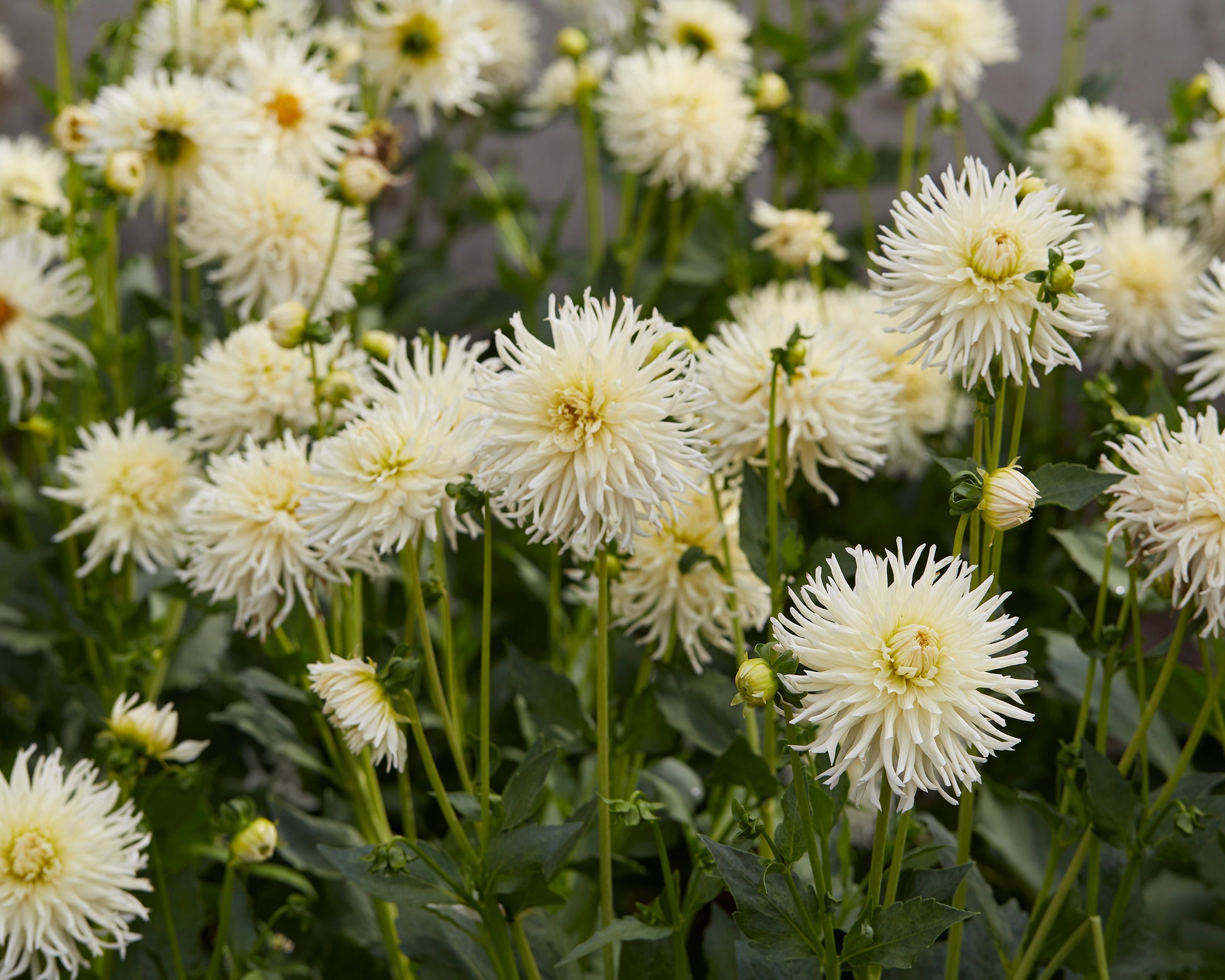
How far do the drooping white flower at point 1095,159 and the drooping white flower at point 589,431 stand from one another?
0.85 metres

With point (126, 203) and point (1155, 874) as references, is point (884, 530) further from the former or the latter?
point (126, 203)

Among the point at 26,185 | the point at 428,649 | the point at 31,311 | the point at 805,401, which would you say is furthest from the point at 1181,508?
the point at 26,185

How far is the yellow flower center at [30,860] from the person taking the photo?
0.69m

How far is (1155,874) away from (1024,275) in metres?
0.79

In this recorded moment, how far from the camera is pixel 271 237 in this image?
98cm

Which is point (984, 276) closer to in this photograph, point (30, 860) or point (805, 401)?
point (805, 401)

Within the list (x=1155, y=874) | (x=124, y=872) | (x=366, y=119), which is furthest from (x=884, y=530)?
(x=124, y=872)

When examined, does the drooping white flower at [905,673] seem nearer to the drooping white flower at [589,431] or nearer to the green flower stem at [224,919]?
the drooping white flower at [589,431]

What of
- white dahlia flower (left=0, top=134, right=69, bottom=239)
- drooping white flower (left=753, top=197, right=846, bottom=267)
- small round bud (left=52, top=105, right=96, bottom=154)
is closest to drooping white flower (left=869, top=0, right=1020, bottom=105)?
drooping white flower (left=753, top=197, right=846, bottom=267)

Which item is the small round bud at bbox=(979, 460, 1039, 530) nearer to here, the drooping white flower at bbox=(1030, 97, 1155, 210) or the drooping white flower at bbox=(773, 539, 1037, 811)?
the drooping white flower at bbox=(773, 539, 1037, 811)

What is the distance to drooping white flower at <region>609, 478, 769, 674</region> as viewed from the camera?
0.81 metres

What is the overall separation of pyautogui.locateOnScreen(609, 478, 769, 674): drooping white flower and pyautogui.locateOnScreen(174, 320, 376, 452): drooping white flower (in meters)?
0.27

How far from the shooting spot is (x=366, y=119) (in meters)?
1.21

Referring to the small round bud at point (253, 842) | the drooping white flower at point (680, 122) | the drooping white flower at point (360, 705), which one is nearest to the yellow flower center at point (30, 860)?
the small round bud at point (253, 842)
